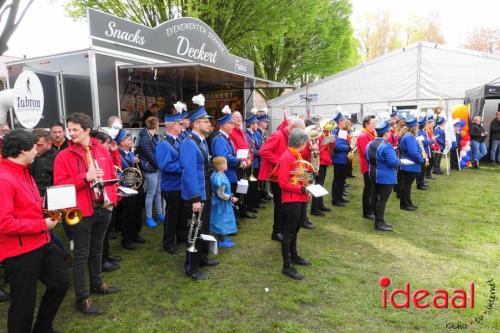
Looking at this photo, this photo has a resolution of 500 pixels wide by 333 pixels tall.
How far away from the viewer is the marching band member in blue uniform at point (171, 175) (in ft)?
17.2

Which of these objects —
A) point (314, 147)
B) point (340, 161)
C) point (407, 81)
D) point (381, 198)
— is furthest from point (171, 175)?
point (407, 81)

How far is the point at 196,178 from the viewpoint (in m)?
4.25

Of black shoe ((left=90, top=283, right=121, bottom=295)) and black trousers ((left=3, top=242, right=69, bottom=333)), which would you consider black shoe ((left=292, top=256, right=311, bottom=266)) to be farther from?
black trousers ((left=3, top=242, right=69, bottom=333))

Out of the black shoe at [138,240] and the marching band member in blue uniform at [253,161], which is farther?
the marching band member in blue uniform at [253,161]

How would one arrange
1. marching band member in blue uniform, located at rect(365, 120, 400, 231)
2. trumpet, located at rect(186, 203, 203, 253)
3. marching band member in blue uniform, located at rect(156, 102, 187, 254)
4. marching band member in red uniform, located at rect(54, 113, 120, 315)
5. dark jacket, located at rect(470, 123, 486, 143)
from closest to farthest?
marching band member in red uniform, located at rect(54, 113, 120, 315) → trumpet, located at rect(186, 203, 203, 253) → marching band member in blue uniform, located at rect(156, 102, 187, 254) → marching band member in blue uniform, located at rect(365, 120, 400, 231) → dark jacket, located at rect(470, 123, 486, 143)

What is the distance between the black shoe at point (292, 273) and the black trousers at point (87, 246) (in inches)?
93.7

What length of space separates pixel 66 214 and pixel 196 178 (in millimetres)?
1544

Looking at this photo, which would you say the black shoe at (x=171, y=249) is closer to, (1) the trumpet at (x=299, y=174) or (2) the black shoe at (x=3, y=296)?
(2) the black shoe at (x=3, y=296)

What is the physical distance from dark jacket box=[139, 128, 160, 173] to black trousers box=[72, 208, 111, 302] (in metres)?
2.66

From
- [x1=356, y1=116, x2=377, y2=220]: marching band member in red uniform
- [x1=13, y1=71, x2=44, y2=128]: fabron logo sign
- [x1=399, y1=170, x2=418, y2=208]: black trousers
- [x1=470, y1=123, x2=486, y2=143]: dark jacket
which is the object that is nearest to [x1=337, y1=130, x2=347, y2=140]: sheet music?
[x1=356, y1=116, x2=377, y2=220]: marching band member in red uniform

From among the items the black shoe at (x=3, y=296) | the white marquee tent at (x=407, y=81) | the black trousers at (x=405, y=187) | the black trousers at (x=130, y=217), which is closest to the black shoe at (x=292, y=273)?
the black trousers at (x=130, y=217)

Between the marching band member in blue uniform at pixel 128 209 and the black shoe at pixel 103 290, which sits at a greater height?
the marching band member in blue uniform at pixel 128 209

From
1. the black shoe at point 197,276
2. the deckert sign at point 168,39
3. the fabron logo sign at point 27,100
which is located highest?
the deckert sign at point 168,39

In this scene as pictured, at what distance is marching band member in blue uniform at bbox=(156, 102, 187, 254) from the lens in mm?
5246
